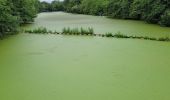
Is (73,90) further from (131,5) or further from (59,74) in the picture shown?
(131,5)

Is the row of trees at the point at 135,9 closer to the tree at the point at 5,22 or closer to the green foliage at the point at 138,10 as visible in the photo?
the green foliage at the point at 138,10

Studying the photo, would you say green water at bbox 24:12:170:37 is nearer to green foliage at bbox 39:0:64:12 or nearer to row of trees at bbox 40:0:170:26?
row of trees at bbox 40:0:170:26

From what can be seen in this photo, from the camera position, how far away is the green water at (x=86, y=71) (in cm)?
527

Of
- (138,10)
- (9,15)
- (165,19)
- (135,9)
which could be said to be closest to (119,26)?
(165,19)

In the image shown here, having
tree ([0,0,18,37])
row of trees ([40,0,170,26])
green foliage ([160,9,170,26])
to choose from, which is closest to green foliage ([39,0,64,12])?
row of trees ([40,0,170,26])

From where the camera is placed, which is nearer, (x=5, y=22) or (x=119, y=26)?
(x=5, y=22)

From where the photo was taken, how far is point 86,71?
22.3 feet

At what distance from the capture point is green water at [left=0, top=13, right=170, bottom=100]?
5.27 m

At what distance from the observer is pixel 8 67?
735 cm

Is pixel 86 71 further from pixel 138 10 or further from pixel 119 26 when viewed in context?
pixel 138 10

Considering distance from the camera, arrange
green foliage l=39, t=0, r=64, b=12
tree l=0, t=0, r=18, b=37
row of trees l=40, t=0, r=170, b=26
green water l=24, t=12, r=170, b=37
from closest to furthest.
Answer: tree l=0, t=0, r=18, b=37, green water l=24, t=12, r=170, b=37, row of trees l=40, t=0, r=170, b=26, green foliage l=39, t=0, r=64, b=12

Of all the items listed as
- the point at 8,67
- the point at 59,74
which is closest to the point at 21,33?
the point at 8,67

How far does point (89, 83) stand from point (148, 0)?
46.3 ft

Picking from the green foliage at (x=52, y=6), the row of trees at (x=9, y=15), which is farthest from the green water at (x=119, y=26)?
the green foliage at (x=52, y=6)
